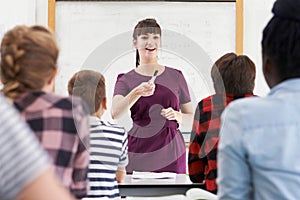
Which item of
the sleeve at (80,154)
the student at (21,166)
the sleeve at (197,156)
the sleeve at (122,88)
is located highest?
the student at (21,166)

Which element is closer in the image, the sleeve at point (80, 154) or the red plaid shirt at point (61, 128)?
the red plaid shirt at point (61, 128)

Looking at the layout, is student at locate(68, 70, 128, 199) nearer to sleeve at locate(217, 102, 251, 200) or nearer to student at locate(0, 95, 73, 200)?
sleeve at locate(217, 102, 251, 200)

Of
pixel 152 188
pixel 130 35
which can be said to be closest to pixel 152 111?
pixel 152 188

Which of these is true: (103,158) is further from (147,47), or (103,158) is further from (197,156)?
(147,47)

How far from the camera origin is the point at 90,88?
2.20m

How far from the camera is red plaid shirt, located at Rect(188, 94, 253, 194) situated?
2.13 m

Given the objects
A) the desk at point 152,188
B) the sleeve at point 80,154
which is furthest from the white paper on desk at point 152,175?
the sleeve at point 80,154

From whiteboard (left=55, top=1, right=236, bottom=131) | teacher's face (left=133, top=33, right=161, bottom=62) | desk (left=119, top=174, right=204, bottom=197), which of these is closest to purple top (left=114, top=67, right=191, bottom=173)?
teacher's face (left=133, top=33, right=161, bottom=62)

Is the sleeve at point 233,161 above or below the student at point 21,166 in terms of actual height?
below

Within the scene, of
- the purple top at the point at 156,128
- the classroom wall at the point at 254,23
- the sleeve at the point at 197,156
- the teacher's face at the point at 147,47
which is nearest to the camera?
the sleeve at the point at 197,156

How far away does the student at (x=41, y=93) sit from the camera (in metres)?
1.17

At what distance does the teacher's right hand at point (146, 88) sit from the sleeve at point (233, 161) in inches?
66.8

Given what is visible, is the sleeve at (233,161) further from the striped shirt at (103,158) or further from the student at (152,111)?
the student at (152,111)

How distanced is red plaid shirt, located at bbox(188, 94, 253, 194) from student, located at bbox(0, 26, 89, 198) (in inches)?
38.5
